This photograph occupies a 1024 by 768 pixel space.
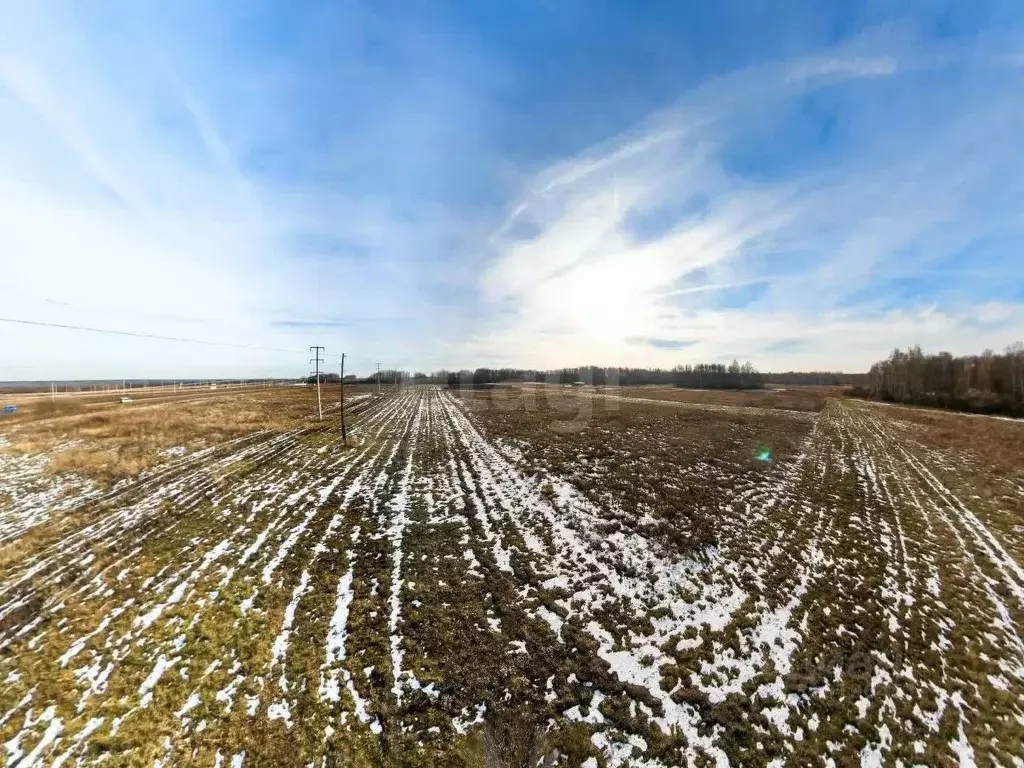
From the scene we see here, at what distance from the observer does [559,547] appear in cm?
1199

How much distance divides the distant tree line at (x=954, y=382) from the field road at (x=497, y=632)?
207 ft

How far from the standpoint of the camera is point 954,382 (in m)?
74.7

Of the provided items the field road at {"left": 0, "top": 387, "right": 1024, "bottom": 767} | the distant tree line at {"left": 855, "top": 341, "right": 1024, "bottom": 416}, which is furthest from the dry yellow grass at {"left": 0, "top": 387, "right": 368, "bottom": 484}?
the distant tree line at {"left": 855, "top": 341, "right": 1024, "bottom": 416}

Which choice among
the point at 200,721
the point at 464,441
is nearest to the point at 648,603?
the point at 200,721

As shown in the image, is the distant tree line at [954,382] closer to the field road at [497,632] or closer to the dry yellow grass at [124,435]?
the field road at [497,632]

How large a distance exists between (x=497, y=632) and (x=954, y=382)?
11143cm

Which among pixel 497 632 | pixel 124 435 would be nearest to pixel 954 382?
pixel 497 632

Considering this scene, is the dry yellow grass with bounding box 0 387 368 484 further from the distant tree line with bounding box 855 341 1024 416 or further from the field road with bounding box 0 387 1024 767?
the distant tree line with bounding box 855 341 1024 416

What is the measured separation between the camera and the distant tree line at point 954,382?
54.9 meters

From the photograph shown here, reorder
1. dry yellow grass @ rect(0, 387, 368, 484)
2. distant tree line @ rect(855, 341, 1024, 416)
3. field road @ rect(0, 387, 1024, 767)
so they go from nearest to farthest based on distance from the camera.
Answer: field road @ rect(0, 387, 1024, 767) → dry yellow grass @ rect(0, 387, 368, 484) → distant tree line @ rect(855, 341, 1024, 416)

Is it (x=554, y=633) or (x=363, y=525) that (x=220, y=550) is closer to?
(x=363, y=525)

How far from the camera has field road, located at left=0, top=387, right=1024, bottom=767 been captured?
19.6 ft

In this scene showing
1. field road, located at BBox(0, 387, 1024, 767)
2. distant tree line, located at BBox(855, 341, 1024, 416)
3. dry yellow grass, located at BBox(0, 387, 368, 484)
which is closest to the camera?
field road, located at BBox(0, 387, 1024, 767)

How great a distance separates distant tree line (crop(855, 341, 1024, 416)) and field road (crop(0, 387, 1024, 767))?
63223 millimetres
